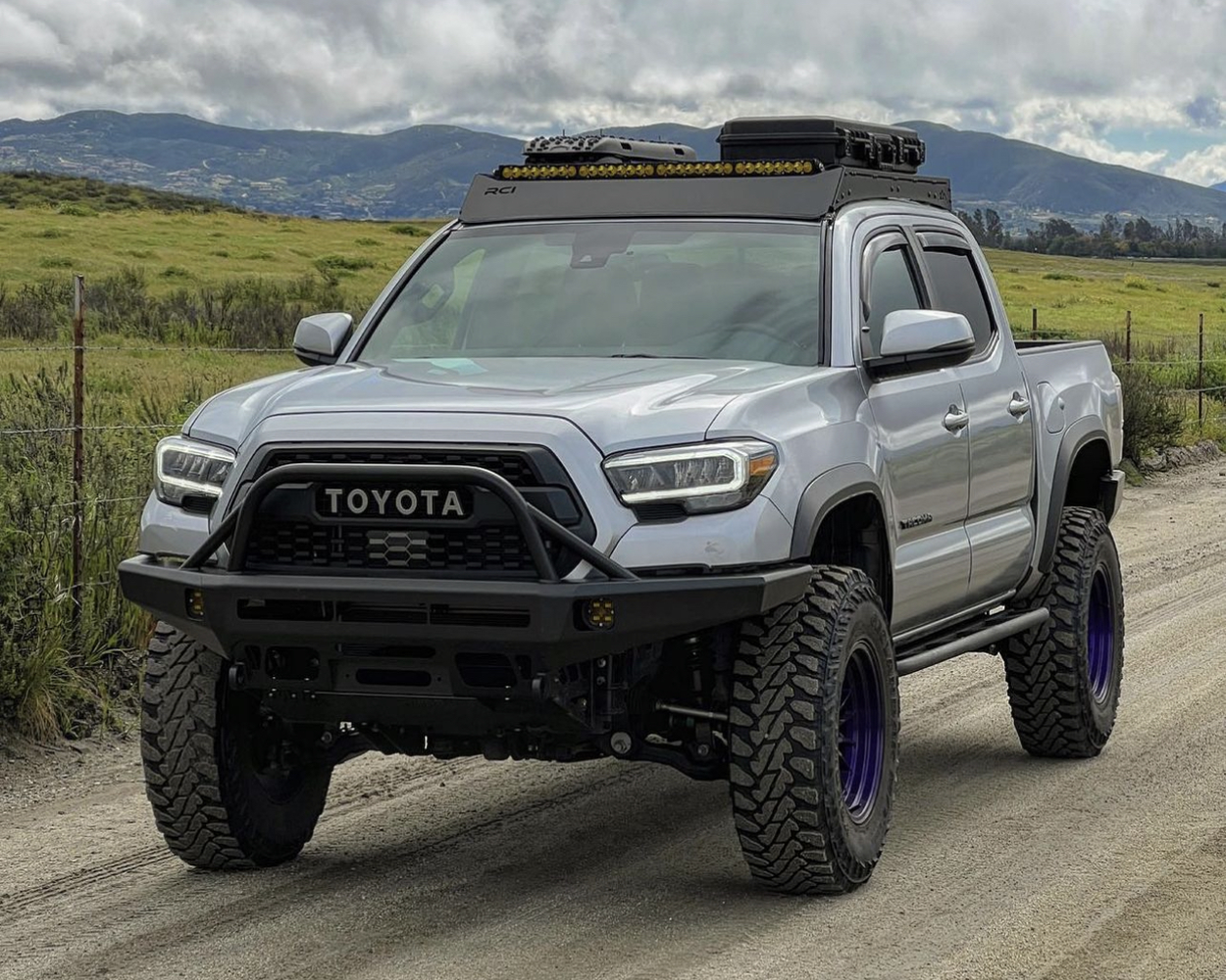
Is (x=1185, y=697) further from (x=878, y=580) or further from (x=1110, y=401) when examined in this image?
(x=878, y=580)

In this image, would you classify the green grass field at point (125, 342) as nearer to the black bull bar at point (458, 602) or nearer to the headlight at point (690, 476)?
the black bull bar at point (458, 602)

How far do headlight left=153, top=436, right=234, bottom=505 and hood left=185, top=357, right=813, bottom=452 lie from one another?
0.15 ft

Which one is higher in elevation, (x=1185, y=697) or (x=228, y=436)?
(x=228, y=436)

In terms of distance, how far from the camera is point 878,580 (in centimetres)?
621

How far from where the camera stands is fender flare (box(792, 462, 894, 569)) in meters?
5.32

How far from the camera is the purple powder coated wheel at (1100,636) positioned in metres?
8.10

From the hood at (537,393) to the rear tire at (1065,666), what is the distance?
2185 millimetres

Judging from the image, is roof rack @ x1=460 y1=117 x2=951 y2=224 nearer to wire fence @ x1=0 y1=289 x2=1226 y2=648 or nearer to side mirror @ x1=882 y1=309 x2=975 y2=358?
side mirror @ x1=882 y1=309 x2=975 y2=358

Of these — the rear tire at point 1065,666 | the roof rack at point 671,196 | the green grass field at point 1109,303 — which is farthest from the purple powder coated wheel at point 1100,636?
the green grass field at point 1109,303

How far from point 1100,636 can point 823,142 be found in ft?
8.04

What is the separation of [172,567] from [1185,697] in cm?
→ 507

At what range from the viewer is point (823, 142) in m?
7.29

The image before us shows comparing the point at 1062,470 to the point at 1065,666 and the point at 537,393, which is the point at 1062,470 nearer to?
the point at 1065,666

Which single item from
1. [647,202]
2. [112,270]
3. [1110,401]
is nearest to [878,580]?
[647,202]
